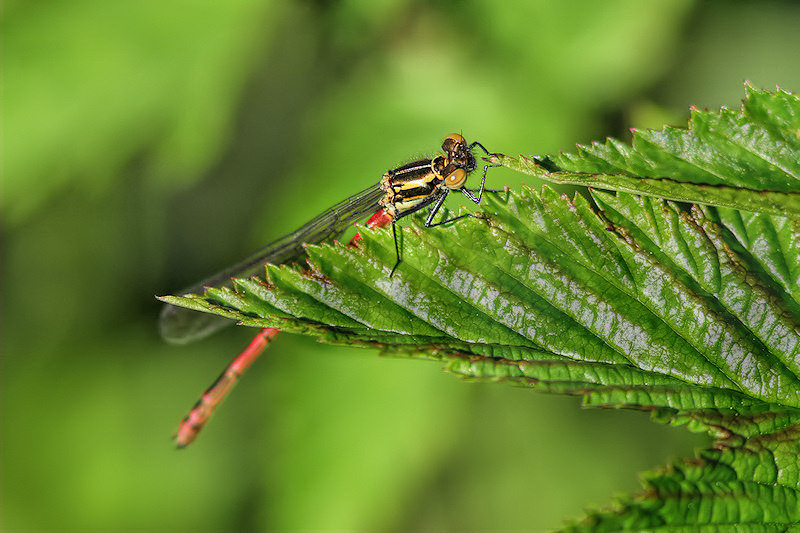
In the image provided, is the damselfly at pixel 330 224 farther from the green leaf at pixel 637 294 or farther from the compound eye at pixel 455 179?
the green leaf at pixel 637 294

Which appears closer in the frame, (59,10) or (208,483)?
(59,10)

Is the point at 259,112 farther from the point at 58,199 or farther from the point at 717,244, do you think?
the point at 717,244

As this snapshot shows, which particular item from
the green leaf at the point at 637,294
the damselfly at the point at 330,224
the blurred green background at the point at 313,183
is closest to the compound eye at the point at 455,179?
the damselfly at the point at 330,224

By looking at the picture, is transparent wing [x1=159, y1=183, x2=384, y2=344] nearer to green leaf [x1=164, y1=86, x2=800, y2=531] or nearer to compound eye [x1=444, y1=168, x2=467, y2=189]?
compound eye [x1=444, y1=168, x2=467, y2=189]

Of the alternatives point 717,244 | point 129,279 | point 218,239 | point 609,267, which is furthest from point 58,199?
point 717,244

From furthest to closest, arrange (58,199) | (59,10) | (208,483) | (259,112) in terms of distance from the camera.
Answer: (259,112), (58,199), (208,483), (59,10)

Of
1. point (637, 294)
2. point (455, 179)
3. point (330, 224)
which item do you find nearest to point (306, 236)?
point (330, 224)
